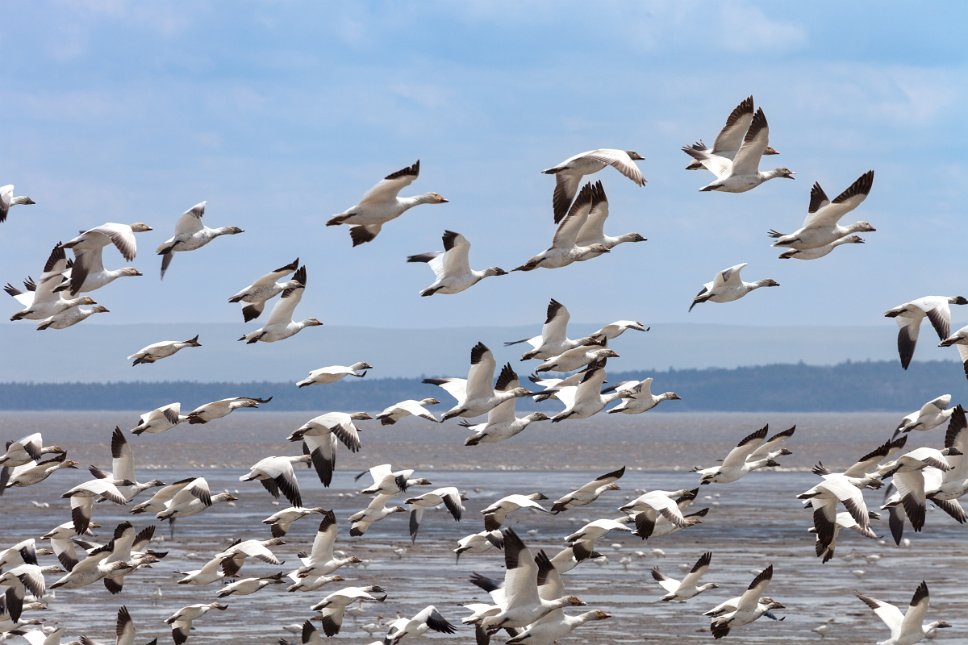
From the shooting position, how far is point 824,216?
843 inches

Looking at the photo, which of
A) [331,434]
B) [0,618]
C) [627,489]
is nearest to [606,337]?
[331,434]

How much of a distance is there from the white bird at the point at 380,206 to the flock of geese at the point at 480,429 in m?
0.02

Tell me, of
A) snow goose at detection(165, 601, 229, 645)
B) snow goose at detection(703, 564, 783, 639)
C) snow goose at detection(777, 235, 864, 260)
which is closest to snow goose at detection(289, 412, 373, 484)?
snow goose at detection(165, 601, 229, 645)

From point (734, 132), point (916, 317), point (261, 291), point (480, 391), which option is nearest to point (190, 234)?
point (261, 291)

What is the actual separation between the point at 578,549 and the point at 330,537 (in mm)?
3256

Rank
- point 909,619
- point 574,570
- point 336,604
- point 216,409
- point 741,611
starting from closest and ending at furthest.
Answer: point 909,619 < point 741,611 < point 336,604 < point 216,409 < point 574,570

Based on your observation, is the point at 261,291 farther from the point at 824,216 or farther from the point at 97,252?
the point at 824,216

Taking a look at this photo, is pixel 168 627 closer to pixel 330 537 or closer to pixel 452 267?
pixel 330 537

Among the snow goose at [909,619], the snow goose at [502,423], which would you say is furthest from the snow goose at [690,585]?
the snow goose at [502,423]

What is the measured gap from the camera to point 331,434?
2220cm

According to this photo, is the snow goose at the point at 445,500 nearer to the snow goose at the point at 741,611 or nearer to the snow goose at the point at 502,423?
the snow goose at the point at 502,423

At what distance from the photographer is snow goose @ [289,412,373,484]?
21112mm

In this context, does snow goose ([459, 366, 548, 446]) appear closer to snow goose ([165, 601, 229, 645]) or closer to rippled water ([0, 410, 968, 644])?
rippled water ([0, 410, 968, 644])

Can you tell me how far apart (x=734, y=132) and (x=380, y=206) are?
499 centimetres
